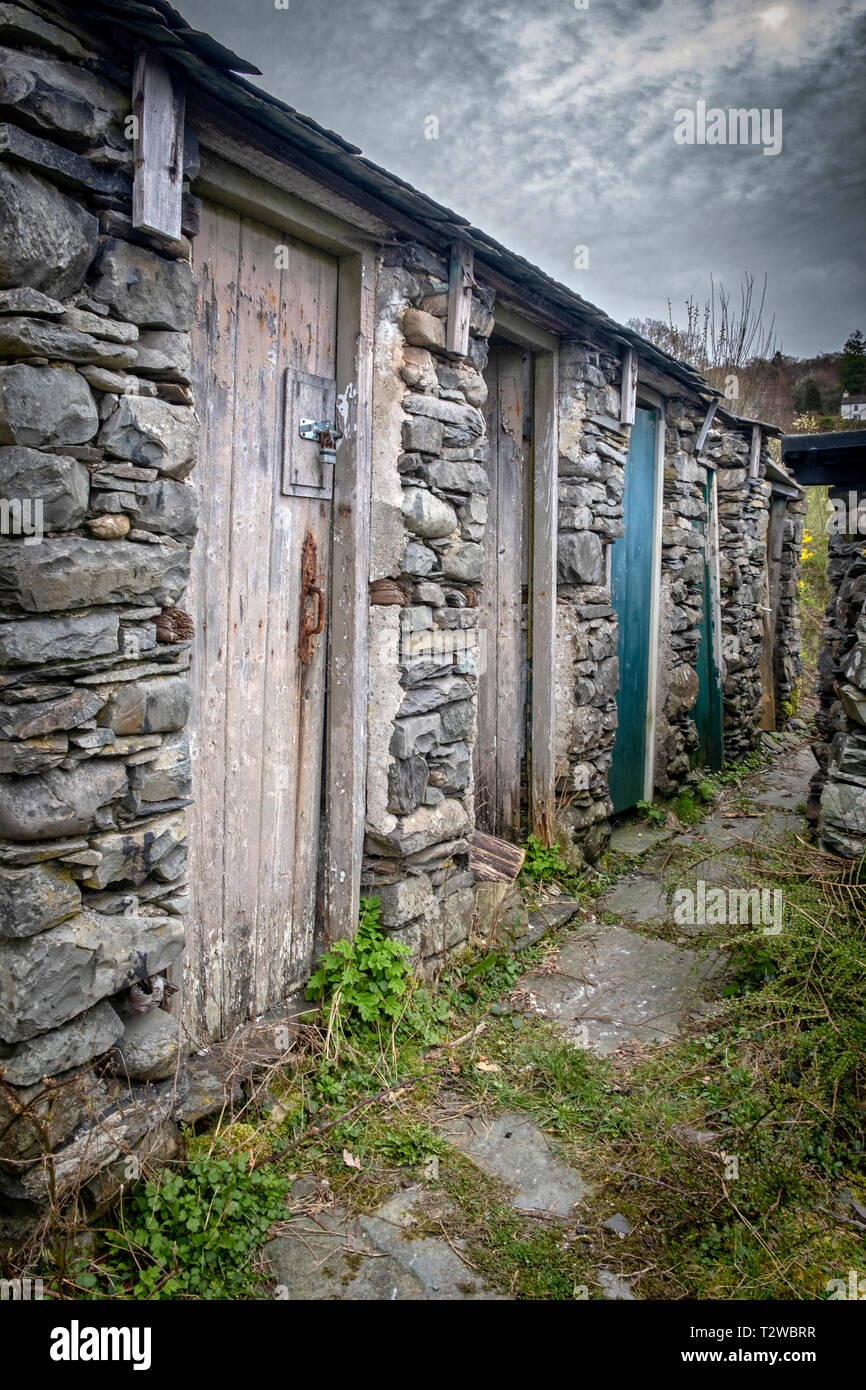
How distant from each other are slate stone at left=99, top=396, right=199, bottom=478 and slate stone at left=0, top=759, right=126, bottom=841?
830 millimetres

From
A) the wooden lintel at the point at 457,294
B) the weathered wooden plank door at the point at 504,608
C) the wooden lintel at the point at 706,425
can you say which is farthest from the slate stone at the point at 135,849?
the wooden lintel at the point at 706,425

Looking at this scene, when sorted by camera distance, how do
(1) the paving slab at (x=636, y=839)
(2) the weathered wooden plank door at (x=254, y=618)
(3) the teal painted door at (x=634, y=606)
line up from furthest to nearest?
(3) the teal painted door at (x=634, y=606), (1) the paving slab at (x=636, y=839), (2) the weathered wooden plank door at (x=254, y=618)

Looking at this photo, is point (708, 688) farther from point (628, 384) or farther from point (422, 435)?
point (422, 435)

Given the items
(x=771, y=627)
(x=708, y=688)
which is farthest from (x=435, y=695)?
(x=771, y=627)

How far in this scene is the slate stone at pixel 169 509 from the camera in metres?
2.23

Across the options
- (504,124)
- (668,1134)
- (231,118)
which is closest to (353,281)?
(231,118)

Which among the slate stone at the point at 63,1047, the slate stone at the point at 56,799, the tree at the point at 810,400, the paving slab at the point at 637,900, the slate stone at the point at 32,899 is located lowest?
the paving slab at the point at 637,900

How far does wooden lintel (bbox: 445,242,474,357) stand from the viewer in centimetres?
350

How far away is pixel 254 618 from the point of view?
2992mm

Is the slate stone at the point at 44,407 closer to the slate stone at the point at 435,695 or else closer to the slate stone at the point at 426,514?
the slate stone at the point at 426,514

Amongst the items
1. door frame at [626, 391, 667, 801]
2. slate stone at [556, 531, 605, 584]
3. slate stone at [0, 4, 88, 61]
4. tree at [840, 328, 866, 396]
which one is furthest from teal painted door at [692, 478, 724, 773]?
tree at [840, 328, 866, 396]

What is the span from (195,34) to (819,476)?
4.73 m

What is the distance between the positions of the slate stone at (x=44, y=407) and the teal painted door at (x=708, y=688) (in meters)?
6.21

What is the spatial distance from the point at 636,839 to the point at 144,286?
4.91m
